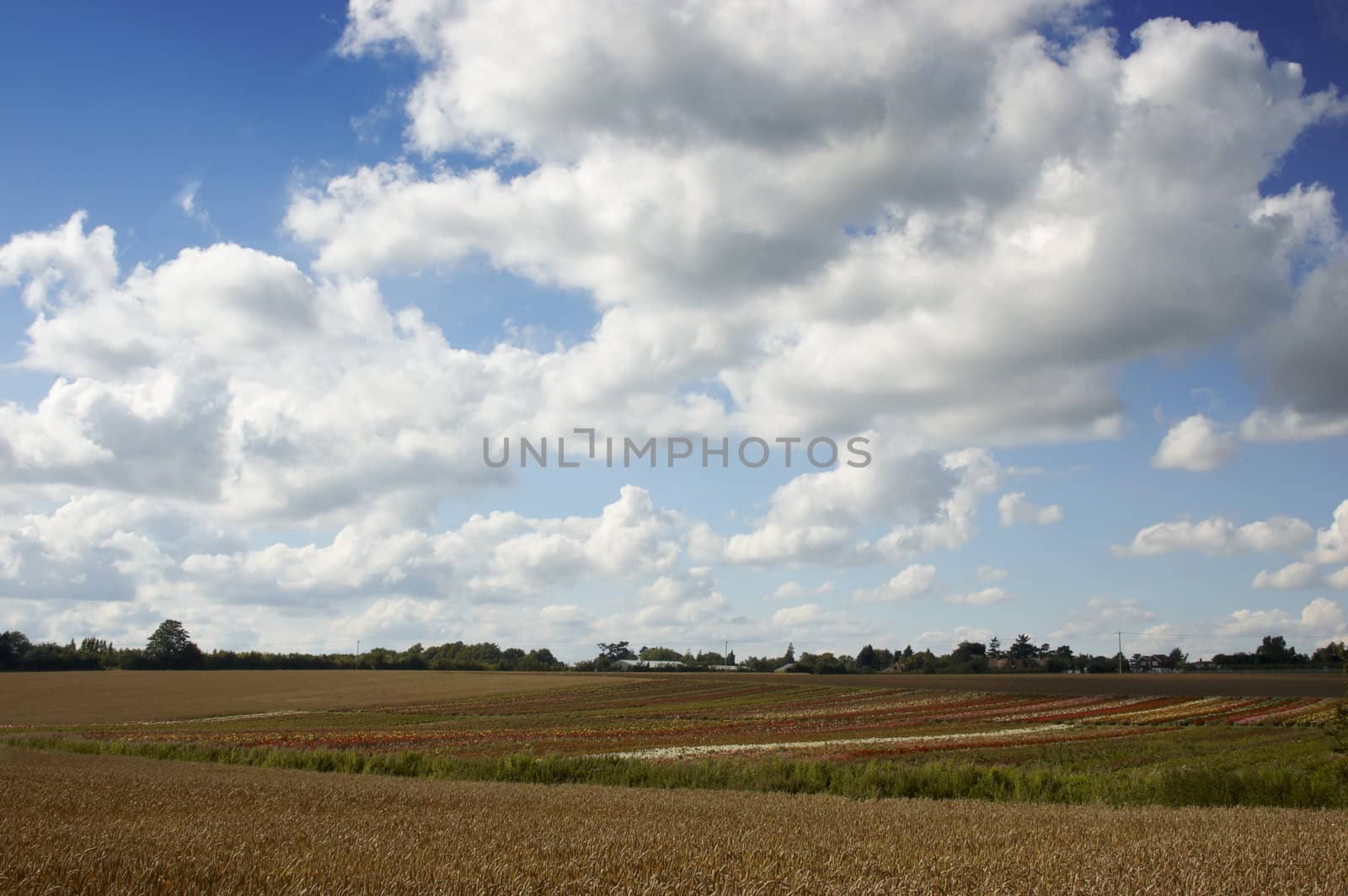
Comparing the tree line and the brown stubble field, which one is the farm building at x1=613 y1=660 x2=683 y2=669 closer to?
the tree line

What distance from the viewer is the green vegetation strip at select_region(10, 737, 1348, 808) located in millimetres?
20031

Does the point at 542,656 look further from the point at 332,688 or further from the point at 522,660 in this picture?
the point at 332,688

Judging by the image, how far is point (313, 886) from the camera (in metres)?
5.11

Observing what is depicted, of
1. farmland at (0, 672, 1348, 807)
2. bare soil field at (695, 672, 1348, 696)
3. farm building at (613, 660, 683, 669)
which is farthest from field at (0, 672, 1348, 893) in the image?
farm building at (613, 660, 683, 669)

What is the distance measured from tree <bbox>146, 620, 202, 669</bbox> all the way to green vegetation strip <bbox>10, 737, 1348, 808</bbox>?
11836 centimetres

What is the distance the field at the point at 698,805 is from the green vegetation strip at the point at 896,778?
0.08 metres

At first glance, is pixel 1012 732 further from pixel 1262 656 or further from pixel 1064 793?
pixel 1262 656

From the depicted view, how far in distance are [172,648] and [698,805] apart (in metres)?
149

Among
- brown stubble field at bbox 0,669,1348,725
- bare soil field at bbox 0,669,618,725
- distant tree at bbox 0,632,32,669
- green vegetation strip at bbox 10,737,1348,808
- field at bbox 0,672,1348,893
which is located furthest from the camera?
distant tree at bbox 0,632,32,669

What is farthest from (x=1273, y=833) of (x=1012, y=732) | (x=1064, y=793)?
(x=1012, y=732)

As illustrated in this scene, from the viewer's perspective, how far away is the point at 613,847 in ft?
24.8

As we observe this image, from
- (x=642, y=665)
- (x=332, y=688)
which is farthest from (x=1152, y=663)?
(x=332, y=688)

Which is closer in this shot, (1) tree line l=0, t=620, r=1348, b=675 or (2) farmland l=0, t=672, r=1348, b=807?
(2) farmland l=0, t=672, r=1348, b=807

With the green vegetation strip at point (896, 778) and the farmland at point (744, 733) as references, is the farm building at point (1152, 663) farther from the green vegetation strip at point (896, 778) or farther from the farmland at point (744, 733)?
the green vegetation strip at point (896, 778)
